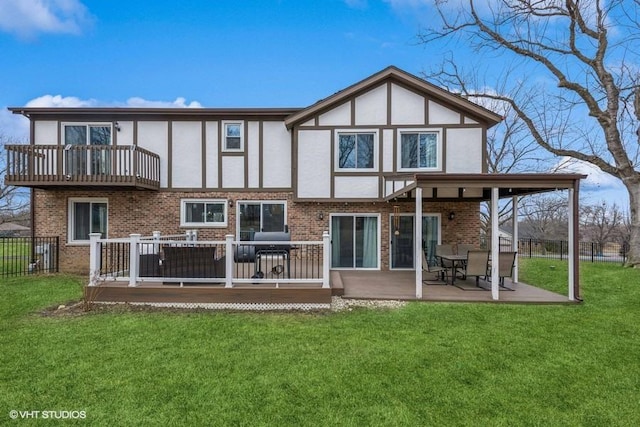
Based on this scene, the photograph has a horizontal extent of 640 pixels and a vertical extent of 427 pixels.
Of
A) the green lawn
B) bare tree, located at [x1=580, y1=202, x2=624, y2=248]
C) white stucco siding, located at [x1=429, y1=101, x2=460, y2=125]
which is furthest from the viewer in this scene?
bare tree, located at [x1=580, y1=202, x2=624, y2=248]

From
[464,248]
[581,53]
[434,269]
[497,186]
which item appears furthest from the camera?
[581,53]

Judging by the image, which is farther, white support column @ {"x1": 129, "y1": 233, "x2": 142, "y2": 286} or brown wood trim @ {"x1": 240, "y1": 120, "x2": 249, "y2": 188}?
brown wood trim @ {"x1": 240, "y1": 120, "x2": 249, "y2": 188}

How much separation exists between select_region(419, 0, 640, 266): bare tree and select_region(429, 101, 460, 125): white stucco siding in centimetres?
635

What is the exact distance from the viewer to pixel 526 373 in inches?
167

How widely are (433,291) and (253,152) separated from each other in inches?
306

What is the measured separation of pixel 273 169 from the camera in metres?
12.3

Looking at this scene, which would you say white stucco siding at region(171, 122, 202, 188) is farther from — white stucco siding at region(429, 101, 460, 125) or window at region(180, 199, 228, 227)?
white stucco siding at region(429, 101, 460, 125)

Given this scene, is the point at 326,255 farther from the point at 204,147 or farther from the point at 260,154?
the point at 204,147

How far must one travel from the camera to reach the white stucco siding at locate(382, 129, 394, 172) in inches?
457

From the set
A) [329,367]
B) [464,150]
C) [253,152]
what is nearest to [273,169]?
[253,152]

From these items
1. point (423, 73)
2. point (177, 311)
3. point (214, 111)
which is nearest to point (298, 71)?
point (423, 73)

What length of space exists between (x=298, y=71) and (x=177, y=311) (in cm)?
1741

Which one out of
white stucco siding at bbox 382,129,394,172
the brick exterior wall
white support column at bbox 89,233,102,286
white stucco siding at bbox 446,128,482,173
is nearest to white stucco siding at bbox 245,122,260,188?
the brick exterior wall

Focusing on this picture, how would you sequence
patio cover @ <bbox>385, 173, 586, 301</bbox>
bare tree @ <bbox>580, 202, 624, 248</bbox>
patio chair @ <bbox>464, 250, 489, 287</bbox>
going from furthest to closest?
1. bare tree @ <bbox>580, 202, 624, 248</bbox>
2. patio chair @ <bbox>464, 250, 489, 287</bbox>
3. patio cover @ <bbox>385, 173, 586, 301</bbox>
